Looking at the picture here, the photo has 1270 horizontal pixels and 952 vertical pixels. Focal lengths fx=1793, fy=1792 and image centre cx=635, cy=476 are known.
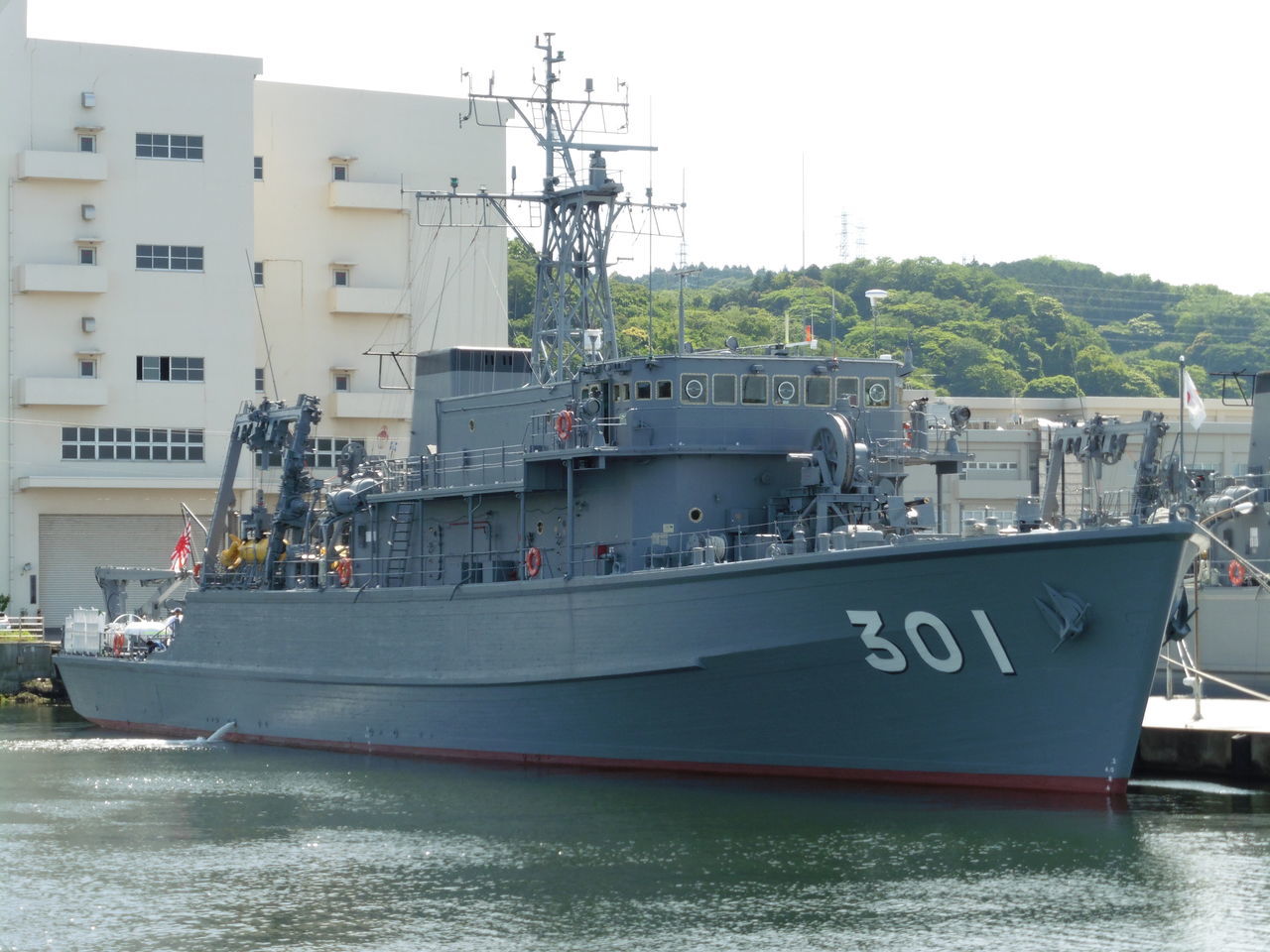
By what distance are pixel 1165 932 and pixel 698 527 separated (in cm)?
967

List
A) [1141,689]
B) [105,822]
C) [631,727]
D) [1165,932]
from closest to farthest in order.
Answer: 1. [1165,932]
2. [1141,689]
3. [105,822]
4. [631,727]

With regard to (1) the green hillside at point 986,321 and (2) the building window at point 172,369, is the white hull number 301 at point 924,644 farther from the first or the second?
(1) the green hillside at point 986,321

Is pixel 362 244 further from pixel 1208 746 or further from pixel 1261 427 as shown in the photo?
pixel 1208 746

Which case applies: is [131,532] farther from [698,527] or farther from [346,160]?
[698,527]

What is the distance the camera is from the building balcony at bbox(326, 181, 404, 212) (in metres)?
46.7

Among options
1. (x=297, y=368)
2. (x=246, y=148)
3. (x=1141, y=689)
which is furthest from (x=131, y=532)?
(x=1141, y=689)

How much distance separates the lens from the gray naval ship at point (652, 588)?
19969mm

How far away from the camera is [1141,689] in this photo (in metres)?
19.6

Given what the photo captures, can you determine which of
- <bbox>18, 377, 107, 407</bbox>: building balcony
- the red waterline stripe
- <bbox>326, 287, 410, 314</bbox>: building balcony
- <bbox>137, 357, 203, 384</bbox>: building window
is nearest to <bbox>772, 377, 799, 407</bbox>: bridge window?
the red waterline stripe

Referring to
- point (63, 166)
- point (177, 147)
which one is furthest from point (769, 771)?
point (177, 147)

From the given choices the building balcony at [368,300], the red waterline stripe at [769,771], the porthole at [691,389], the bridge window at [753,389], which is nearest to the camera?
the red waterline stripe at [769,771]

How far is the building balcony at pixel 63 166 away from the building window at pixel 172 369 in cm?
456

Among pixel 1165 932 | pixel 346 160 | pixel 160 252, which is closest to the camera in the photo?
pixel 1165 932

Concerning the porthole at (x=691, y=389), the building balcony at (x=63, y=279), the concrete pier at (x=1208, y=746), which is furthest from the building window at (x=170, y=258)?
the concrete pier at (x=1208, y=746)
